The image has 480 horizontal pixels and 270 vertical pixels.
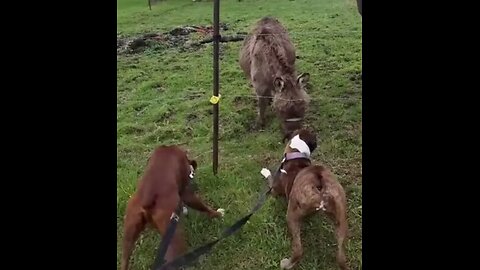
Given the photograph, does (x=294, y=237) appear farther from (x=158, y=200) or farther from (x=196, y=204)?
(x=158, y=200)

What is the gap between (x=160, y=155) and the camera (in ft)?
12.0

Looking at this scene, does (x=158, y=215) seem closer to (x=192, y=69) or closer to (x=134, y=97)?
(x=134, y=97)

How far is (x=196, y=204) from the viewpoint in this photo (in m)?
3.85

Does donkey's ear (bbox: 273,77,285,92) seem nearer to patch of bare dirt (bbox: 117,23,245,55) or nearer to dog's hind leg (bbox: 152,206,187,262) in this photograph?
patch of bare dirt (bbox: 117,23,245,55)

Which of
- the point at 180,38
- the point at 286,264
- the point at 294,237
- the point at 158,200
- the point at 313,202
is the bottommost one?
Answer: the point at 286,264

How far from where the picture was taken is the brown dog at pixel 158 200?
3.25 metres

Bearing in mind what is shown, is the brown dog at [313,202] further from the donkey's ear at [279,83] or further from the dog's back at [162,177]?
the donkey's ear at [279,83]

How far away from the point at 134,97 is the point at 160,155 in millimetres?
839

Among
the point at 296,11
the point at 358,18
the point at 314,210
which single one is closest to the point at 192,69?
the point at 296,11

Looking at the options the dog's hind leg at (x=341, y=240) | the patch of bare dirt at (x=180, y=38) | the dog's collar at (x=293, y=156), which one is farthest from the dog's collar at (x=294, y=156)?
the patch of bare dirt at (x=180, y=38)

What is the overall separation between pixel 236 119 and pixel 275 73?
0.58m

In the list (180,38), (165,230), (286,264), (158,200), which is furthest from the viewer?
(180,38)

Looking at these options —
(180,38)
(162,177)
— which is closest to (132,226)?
(162,177)

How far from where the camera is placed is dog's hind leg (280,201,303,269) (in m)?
3.59
